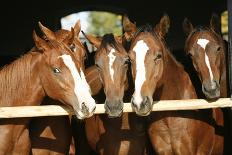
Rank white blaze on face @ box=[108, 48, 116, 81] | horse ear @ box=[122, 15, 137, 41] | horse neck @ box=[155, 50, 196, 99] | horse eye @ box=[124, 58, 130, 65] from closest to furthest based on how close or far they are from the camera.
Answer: white blaze on face @ box=[108, 48, 116, 81], horse eye @ box=[124, 58, 130, 65], horse neck @ box=[155, 50, 196, 99], horse ear @ box=[122, 15, 137, 41]

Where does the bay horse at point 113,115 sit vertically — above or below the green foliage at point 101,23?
above

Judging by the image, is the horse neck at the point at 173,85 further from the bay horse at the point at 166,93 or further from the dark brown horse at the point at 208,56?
the dark brown horse at the point at 208,56

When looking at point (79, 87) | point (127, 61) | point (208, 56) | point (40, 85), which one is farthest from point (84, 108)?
A: point (208, 56)

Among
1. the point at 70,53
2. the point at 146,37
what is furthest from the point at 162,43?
the point at 70,53

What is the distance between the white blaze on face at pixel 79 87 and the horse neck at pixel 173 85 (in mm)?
993

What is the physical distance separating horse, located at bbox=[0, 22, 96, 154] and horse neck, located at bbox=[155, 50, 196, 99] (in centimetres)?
99

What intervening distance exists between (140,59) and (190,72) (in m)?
1.07

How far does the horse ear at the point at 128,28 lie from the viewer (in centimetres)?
494

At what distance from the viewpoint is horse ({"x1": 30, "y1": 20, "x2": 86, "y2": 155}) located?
439cm

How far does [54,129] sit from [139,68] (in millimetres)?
1053

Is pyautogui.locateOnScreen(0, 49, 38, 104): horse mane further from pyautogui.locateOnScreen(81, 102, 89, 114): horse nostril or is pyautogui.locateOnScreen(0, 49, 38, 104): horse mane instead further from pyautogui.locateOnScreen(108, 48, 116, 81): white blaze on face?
pyautogui.locateOnScreen(108, 48, 116, 81): white blaze on face

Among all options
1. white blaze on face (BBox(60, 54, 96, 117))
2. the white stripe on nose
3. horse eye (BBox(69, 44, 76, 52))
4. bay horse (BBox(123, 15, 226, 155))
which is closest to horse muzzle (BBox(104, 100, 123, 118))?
bay horse (BBox(123, 15, 226, 155))

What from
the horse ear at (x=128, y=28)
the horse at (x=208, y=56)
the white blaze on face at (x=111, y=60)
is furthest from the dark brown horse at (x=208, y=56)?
the white blaze on face at (x=111, y=60)

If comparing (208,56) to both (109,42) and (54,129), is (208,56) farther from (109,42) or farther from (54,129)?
(54,129)
